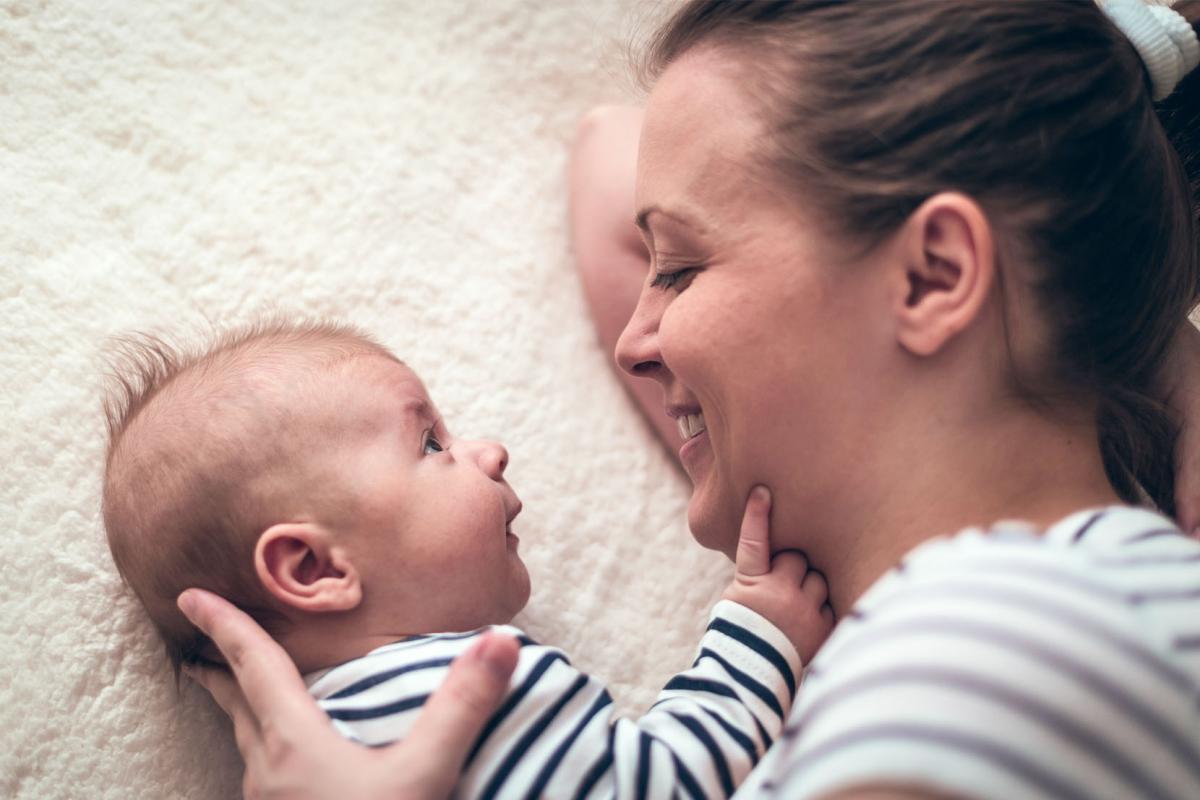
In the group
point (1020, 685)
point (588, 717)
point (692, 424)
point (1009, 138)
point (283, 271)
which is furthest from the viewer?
point (283, 271)

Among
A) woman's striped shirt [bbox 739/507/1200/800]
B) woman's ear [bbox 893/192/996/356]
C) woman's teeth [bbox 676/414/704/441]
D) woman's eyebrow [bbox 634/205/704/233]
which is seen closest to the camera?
woman's striped shirt [bbox 739/507/1200/800]

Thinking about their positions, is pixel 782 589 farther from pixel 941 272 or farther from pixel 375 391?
pixel 375 391

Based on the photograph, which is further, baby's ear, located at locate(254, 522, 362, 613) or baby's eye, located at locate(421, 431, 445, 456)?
baby's eye, located at locate(421, 431, 445, 456)

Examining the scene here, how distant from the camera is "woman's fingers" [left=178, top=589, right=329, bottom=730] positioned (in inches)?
31.2

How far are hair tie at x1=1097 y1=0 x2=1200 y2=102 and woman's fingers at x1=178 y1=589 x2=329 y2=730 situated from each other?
87cm

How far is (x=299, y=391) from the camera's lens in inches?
35.5

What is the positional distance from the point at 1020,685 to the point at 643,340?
0.44m

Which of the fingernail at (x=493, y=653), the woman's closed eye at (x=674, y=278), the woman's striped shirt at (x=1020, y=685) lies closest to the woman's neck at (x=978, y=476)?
the woman's striped shirt at (x=1020, y=685)

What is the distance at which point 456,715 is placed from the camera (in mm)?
757

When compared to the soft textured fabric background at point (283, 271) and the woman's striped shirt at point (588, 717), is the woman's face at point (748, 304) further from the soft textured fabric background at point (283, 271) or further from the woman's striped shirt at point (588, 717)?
the soft textured fabric background at point (283, 271)

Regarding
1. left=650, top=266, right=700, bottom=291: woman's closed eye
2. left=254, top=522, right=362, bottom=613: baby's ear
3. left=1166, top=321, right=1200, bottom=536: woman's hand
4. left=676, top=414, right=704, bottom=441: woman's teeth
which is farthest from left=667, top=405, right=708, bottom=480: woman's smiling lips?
left=1166, top=321, right=1200, bottom=536: woman's hand

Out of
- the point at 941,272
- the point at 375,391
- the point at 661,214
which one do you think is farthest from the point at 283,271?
the point at 941,272

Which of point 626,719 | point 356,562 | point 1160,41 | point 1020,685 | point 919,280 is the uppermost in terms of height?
point 1160,41

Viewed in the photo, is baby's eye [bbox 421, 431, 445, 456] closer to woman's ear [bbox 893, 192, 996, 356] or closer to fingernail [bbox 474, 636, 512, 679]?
fingernail [bbox 474, 636, 512, 679]
